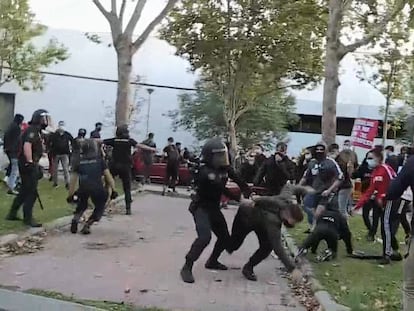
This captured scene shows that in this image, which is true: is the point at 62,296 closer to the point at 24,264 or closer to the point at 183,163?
the point at 24,264

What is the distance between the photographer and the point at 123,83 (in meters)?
22.3

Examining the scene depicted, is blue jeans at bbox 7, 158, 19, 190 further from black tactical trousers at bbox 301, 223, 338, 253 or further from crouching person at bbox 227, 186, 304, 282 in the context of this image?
crouching person at bbox 227, 186, 304, 282

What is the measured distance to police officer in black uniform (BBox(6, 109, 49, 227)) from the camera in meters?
10.9

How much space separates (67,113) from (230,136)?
15.8 m

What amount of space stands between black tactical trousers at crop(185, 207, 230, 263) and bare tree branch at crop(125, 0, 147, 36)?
13.4 metres

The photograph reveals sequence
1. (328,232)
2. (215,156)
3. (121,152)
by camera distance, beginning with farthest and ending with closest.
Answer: (121,152)
(328,232)
(215,156)

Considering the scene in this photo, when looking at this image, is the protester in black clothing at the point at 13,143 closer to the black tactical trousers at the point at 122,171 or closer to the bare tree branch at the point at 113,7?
the black tactical trousers at the point at 122,171

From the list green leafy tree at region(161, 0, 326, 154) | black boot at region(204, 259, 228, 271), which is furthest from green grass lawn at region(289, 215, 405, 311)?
green leafy tree at region(161, 0, 326, 154)

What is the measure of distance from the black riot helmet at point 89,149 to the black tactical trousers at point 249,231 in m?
3.37

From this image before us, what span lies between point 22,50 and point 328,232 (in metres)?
30.5

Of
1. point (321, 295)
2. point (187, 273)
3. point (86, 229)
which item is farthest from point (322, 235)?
point (86, 229)

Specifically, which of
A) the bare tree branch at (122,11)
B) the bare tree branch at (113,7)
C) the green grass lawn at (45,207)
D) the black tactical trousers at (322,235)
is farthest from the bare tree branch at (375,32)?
the black tactical trousers at (322,235)

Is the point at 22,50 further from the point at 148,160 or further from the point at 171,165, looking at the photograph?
the point at 171,165

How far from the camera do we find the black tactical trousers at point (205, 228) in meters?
8.30
